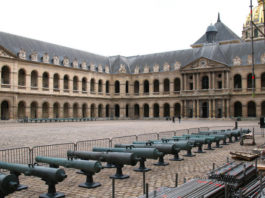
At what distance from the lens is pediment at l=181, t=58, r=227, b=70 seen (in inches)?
2244

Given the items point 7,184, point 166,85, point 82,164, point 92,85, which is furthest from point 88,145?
point 166,85

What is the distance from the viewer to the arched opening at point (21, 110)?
160 ft

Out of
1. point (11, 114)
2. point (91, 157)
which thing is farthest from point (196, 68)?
point (91, 157)

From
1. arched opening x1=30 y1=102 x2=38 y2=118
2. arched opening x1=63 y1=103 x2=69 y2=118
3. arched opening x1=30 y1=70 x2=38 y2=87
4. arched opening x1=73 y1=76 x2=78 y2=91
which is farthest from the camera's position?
arched opening x1=73 y1=76 x2=78 y2=91

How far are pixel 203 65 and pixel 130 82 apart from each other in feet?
55.6

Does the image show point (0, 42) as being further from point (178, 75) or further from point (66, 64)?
point (178, 75)

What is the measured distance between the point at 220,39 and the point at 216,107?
25.5 meters

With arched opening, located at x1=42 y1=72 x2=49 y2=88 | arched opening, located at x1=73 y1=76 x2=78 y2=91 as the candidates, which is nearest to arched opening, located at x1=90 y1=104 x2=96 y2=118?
arched opening, located at x1=73 y1=76 x2=78 y2=91

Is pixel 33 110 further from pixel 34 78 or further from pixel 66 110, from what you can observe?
pixel 66 110

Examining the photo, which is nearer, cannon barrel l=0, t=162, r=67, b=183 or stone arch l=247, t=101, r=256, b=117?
cannon barrel l=0, t=162, r=67, b=183

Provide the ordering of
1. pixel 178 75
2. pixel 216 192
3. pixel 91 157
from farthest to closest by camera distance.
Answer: pixel 178 75 → pixel 91 157 → pixel 216 192

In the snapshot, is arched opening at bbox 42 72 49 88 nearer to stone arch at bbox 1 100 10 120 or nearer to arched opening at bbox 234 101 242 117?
stone arch at bbox 1 100 10 120

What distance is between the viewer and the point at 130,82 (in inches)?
2657

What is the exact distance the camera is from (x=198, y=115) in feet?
192
